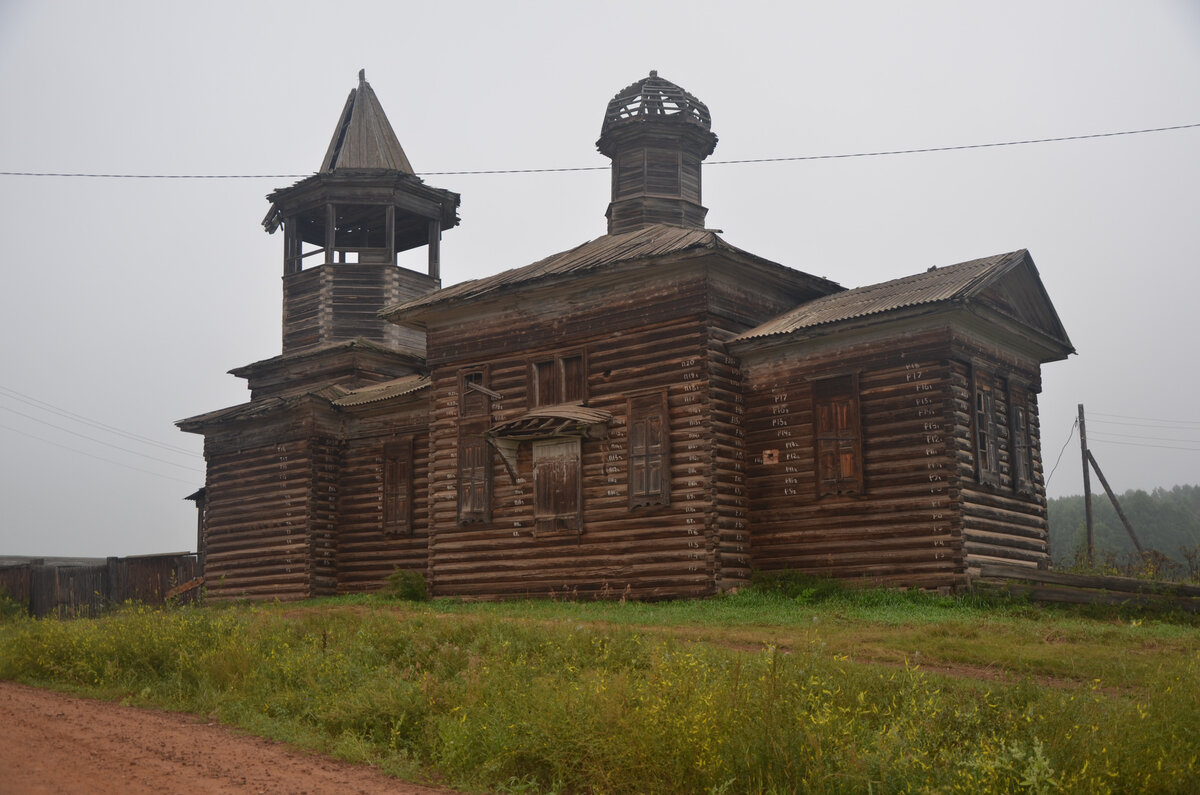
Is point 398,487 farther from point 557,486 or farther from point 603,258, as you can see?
point 603,258

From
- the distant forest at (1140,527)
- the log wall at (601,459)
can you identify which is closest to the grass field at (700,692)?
the log wall at (601,459)

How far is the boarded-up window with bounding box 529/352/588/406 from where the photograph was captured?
71.8 feet

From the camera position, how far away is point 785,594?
1920cm

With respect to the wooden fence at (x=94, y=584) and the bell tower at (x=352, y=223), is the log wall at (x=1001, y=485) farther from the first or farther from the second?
the wooden fence at (x=94, y=584)

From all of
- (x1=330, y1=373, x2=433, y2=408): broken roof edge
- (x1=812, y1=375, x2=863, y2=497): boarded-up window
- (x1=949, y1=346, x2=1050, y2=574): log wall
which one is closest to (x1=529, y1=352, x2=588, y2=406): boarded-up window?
(x1=330, y1=373, x2=433, y2=408): broken roof edge

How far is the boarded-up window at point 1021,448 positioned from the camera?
2025 centimetres

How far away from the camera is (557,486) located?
2170 cm

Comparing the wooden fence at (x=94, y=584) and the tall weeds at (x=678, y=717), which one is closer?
the tall weeds at (x=678, y=717)

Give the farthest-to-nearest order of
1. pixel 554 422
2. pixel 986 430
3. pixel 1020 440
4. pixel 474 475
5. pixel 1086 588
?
pixel 474 475
pixel 554 422
pixel 1020 440
pixel 986 430
pixel 1086 588

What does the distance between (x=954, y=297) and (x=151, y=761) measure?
14090 mm

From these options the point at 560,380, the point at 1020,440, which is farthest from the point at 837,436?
the point at 560,380

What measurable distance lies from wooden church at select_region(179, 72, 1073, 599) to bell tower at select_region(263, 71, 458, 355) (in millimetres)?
4120

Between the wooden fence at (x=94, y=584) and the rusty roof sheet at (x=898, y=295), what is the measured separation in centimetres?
1729

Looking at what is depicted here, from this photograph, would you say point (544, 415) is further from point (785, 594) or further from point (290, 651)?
point (290, 651)
